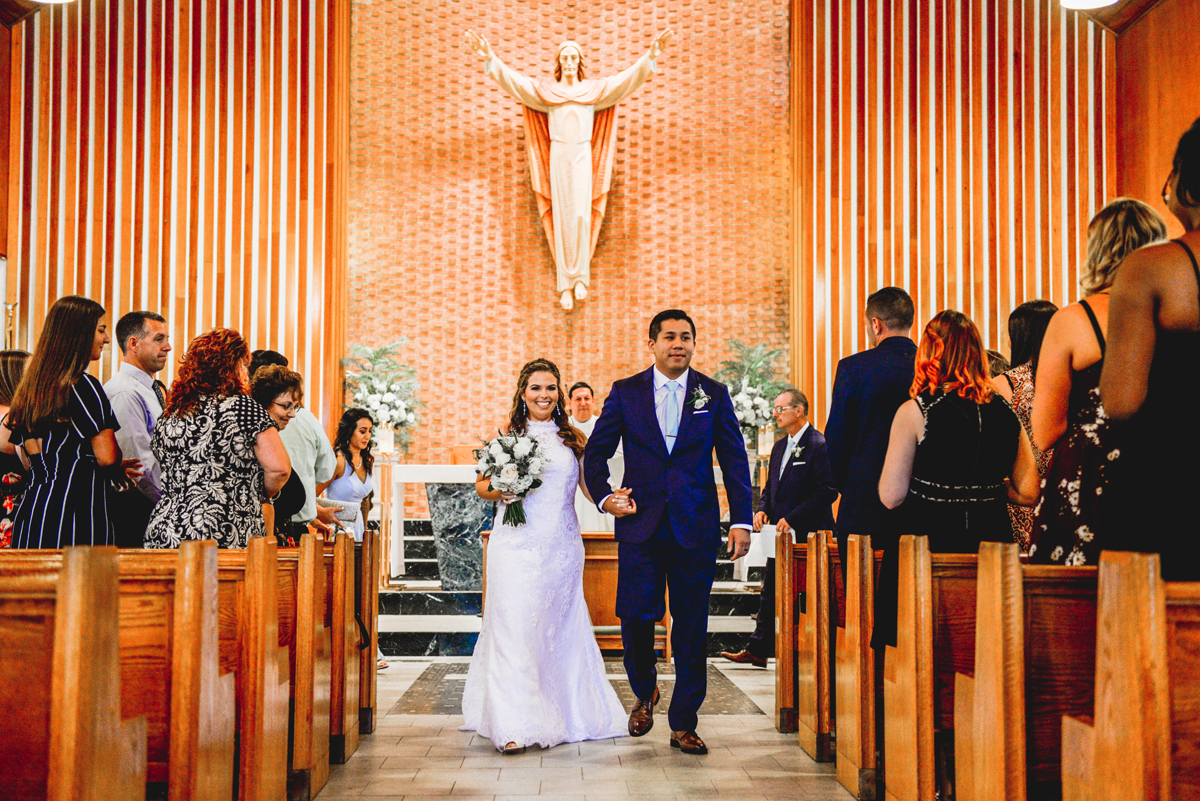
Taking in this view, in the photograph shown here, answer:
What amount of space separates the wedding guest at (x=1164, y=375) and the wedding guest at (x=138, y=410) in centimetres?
327

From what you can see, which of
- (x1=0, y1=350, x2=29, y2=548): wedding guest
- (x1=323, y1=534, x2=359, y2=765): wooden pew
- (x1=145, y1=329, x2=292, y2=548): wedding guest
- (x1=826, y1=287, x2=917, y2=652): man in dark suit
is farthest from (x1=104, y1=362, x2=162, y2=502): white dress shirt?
(x1=826, y1=287, x2=917, y2=652): man in dark suit

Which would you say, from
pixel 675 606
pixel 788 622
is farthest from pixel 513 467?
pixel 788 622

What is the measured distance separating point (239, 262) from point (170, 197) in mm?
726

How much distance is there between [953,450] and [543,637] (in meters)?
1.81

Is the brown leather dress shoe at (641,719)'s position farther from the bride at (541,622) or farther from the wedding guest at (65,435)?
the wedding guest at (65,435)

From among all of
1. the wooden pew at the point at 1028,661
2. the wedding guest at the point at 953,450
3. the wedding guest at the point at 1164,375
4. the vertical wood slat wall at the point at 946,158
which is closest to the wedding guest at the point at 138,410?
the wedding guest at the point at 953,450

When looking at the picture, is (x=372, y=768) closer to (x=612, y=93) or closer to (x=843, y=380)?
(x=843, y=380)

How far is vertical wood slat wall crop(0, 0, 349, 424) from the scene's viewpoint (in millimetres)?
7613

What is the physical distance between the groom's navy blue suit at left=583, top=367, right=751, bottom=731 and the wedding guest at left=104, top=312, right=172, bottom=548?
176 centimetres

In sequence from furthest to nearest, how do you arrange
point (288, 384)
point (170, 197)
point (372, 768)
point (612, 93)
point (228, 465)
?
point (612, 93) → point (170, 197) → point (288, 384) → point (372, 768) → point (228, 465)

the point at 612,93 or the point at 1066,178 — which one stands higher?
the point at 612,93

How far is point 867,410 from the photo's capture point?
3.79 metres

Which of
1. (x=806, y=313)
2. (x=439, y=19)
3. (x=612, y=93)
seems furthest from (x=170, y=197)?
(x=806, y=313)

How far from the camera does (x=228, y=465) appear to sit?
130 inches
